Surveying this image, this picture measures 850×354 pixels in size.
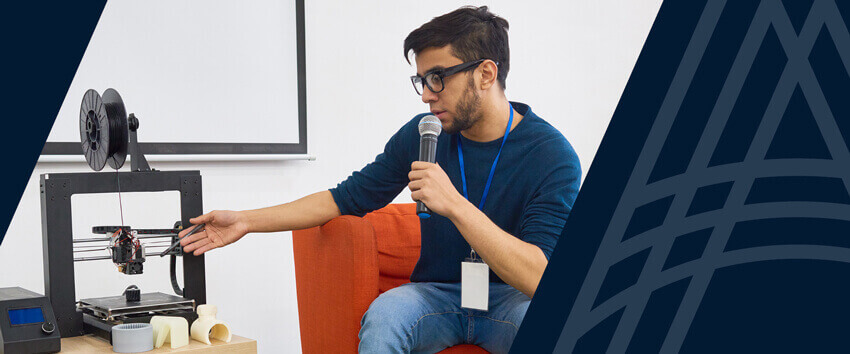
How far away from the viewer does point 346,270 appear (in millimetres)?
2025

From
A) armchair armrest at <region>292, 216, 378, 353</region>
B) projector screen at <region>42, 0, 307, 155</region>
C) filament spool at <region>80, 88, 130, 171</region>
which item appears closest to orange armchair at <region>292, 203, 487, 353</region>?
armchair armrest at <region>292, 216, 378, 353</region>

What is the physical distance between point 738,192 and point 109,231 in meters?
1.56

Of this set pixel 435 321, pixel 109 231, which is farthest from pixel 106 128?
pixel 435 321

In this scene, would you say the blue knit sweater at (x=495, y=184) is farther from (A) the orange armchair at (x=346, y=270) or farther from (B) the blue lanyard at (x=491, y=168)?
(A) the orange armchair at (x=346, y=270)

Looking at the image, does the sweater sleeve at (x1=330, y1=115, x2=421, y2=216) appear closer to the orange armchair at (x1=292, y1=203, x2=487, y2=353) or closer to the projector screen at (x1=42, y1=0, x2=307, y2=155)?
the orange armchair at (x1=292, y1=203, x2=487, y2=353)

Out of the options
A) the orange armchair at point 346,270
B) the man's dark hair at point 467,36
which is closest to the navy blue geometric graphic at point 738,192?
the orange armchair at point 346,270

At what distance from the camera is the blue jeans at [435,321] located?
1.78 m

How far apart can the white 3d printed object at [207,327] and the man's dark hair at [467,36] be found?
862 millimetres

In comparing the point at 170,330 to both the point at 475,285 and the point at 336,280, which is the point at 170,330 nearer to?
the point at 336,280

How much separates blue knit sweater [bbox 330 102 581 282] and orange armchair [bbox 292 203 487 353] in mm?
142

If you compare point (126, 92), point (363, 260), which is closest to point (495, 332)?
point (363, 260)

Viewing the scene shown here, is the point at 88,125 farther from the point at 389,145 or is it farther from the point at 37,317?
the point at 389,145

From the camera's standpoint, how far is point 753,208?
596 millimetres

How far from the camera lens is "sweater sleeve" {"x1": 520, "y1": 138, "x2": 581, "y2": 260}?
179 centimetres
